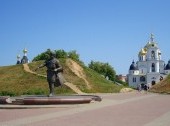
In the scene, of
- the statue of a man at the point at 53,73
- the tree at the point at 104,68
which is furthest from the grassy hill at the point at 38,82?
the tree at the point at 104,68

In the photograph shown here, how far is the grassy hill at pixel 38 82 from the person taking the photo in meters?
38.7

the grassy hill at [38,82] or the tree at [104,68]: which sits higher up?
the tree at [104,68]

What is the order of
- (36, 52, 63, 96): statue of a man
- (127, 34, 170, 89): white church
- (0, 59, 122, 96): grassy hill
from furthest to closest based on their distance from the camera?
(127, 34, 170, 89): white church → (0, 59, 122, 96): grassy hill → (36, 52, 63, 96): statue of a man

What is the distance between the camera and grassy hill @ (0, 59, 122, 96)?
38656 millimetres

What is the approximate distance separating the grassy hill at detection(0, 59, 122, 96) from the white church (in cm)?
6896

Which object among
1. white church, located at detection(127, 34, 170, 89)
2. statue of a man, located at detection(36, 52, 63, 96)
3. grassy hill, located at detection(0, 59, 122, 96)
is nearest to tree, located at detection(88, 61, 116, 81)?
white church, located at detection(127, 34, 170, 89)

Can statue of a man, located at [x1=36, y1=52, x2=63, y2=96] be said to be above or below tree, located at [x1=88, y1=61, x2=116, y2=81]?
below

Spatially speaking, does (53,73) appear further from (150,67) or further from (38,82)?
(150,67)

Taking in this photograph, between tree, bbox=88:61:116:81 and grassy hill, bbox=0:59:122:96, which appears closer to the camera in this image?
grassy hill, bbox=0:59:122:96

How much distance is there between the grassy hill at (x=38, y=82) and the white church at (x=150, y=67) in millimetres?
68958

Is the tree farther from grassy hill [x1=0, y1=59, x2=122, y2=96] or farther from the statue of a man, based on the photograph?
the statue of a man

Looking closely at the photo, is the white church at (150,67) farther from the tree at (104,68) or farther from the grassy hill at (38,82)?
the grassy hill at (38,82)

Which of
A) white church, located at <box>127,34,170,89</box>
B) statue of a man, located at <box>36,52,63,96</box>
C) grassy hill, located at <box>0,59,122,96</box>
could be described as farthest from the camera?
white church, located at <box>127,34,170,89</box>

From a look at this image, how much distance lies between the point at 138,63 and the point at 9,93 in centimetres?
8890
